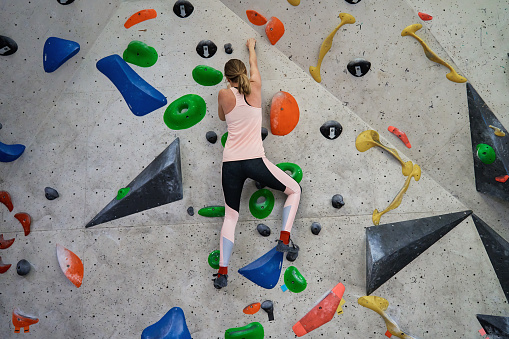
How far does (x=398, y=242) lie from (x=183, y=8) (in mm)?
2259

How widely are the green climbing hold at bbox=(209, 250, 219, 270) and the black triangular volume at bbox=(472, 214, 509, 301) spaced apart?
6.01 ft

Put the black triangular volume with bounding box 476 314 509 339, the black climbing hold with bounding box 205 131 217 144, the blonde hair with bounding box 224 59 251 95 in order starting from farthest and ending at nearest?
the black climbing hold with bounding box 205 131 217 144 → the black triangular volume with bounding box 476 314 509 339 → the blonde hair with bounding box 224 59 251 95

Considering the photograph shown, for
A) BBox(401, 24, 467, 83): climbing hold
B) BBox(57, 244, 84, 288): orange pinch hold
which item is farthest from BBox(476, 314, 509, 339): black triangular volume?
BBox(57, 244, 84, 288): orange pinch hold

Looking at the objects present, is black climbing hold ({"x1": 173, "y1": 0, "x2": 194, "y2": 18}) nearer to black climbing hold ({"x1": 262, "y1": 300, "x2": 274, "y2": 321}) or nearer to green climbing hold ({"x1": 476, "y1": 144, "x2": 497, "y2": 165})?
black climbing hold ({"x1": 262, "y1": 300, "x2": 274, "y2": 321})

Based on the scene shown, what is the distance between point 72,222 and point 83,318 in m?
0.68

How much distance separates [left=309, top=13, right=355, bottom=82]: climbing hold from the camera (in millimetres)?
2961

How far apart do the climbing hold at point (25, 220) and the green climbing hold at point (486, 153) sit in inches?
128

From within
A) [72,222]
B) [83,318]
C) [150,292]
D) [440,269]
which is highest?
[440,269]

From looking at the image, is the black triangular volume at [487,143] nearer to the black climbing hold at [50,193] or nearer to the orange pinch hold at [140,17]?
the orange pinch hold at [140,17]

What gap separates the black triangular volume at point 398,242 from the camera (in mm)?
2865

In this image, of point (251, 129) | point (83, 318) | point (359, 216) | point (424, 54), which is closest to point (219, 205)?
point (251, 129)

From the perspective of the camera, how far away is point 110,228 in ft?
9.76

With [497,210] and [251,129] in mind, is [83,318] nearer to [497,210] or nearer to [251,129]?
[251,129]

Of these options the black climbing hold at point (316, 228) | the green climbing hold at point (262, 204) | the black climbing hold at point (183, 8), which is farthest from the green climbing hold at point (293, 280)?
the black climbing hold at point (183, 8)
